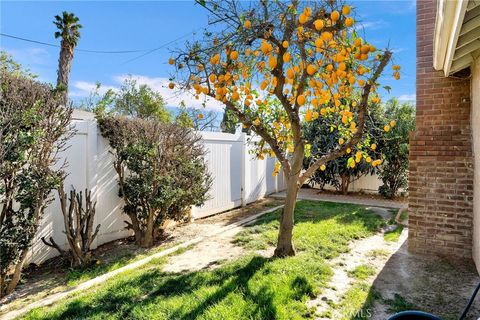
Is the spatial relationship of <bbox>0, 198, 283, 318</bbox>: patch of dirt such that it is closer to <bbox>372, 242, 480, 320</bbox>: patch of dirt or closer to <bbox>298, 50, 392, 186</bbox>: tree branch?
<bbox>298, 50, 392, 186</bbox>: tree branch

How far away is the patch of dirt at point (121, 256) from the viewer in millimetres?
3819

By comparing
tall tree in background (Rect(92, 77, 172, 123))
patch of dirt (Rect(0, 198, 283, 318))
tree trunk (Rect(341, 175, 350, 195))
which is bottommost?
patch of dirt (Rect(0, 198, 283, 318))

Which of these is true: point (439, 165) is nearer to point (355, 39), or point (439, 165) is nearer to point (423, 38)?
point (423, 38)

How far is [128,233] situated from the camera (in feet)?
20.0

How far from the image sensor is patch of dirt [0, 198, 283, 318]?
3.82m

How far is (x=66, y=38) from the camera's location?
13.6 m

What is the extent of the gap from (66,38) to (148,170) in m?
11.5

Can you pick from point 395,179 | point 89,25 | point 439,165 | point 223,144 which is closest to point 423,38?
point 439,165

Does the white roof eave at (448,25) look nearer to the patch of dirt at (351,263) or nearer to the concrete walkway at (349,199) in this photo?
the patch of dirt at (351,263)

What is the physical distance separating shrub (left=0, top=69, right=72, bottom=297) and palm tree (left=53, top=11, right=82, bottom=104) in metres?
11.1

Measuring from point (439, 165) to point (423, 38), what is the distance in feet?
6.53

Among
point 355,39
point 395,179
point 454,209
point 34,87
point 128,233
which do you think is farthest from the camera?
point 395,179

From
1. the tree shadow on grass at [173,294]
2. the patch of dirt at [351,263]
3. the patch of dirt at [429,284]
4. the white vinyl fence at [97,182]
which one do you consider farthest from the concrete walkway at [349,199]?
the tree shadow on grass at [173,294]

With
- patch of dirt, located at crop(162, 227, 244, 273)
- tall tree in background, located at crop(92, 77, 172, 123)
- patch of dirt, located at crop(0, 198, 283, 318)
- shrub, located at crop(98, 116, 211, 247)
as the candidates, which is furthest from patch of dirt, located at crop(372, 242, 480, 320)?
tall tree in background, located at crop(92, 77, 172, 123)
